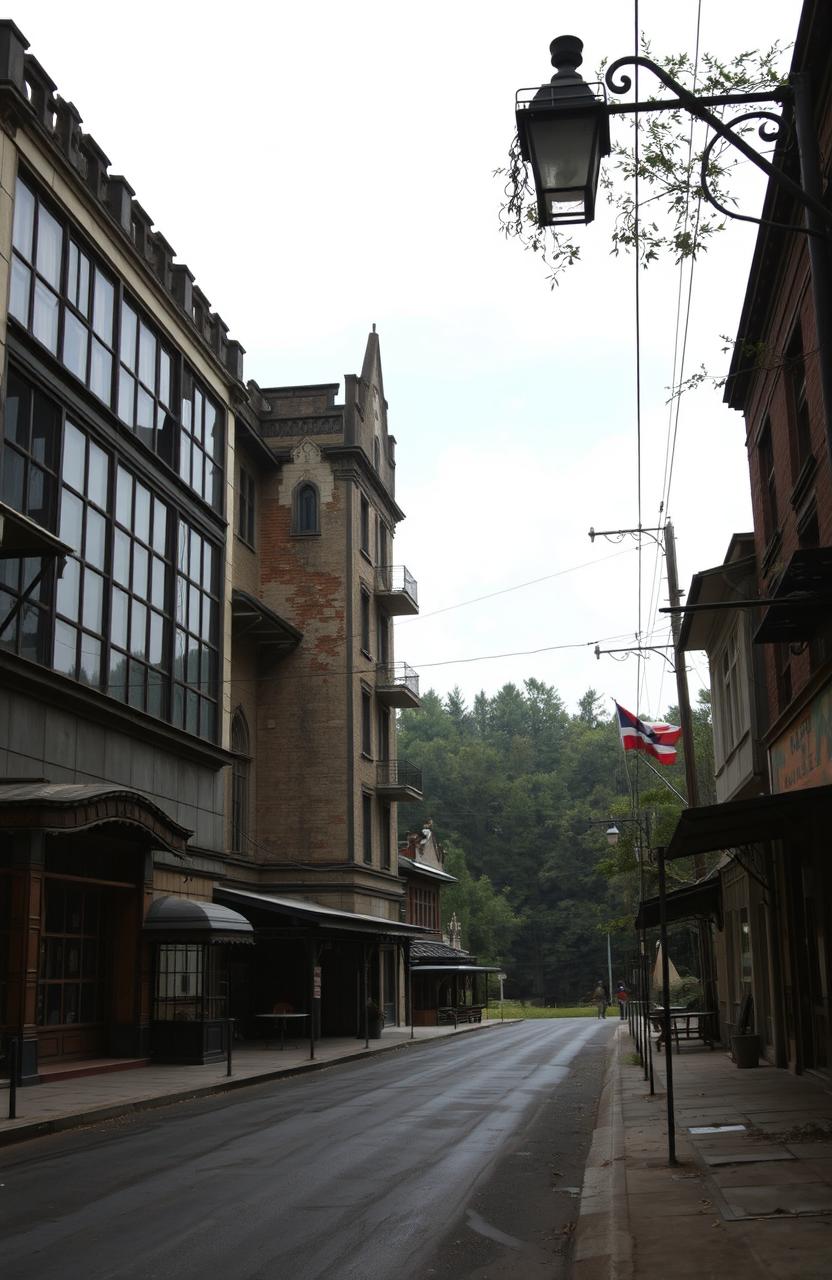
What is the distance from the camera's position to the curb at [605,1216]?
24.3 feet

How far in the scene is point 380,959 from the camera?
45.2 metres

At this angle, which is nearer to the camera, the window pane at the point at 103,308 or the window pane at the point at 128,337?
the window pane at the point at 103,308

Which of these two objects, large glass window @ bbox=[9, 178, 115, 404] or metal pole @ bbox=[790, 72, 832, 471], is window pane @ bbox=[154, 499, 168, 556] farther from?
metal pole @ bbox=[790, 72, 832, 471]

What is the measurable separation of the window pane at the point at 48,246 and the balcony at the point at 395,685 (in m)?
23.5

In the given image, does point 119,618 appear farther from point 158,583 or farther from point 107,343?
point 107,343

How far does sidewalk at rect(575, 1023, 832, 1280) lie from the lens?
7285 millimetres

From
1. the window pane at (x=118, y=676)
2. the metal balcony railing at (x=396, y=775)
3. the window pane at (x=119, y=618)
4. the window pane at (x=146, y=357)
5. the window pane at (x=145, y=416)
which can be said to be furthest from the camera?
the metal balcony railing at (x=396, y=775)

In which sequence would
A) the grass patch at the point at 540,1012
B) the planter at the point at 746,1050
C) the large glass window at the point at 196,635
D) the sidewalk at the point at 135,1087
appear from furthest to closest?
the grass patch at the point at 540,1012
the large glass window at the point at 196,635
the planter at the point at 746,1050
the sidewalk at the point at 135,1087

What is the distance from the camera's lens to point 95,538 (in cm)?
2578

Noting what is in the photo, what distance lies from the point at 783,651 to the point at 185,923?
43.5 ft

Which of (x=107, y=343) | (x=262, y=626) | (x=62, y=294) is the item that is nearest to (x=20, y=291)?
(x=62, y=294)

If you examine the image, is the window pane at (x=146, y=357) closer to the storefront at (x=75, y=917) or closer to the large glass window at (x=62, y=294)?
the large glass window at (x=62, y=294)

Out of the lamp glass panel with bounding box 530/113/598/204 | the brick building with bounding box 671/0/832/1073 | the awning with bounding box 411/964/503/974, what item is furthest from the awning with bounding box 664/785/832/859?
Answer: the awning with bounding box 411/964/503/974

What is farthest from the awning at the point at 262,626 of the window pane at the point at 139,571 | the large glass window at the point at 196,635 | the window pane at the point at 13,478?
the window pane at the point at 13,478
